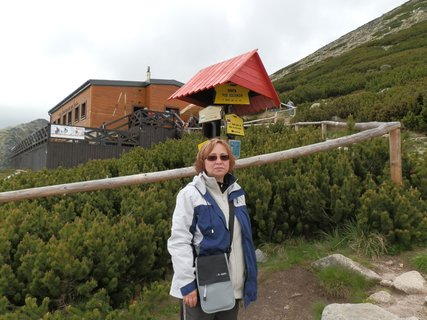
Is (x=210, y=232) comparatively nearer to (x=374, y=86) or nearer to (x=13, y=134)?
(x=374, y=86)

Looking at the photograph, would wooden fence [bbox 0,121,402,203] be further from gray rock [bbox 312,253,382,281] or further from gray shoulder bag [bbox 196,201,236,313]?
gray shoulder bag [bbox 196,201,236,313]

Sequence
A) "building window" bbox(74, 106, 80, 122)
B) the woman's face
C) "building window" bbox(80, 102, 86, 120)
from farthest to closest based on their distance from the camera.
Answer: "building window" bbox(74, 106, 80, 122), "building window" bbox(80, 102, 86, 120), the woman's face

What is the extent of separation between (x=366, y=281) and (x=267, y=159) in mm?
1891

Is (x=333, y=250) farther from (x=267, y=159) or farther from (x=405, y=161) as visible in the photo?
(x=405, y=161)

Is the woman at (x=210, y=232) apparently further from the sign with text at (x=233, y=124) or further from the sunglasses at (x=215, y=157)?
the sign with text at (x=233, y=124)

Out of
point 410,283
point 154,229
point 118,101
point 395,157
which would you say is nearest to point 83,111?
point 118,101

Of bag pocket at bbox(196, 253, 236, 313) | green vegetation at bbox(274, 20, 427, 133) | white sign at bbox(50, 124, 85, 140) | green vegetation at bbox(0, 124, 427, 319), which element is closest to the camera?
bag pocket at bbox(196, 253, 236, 313)

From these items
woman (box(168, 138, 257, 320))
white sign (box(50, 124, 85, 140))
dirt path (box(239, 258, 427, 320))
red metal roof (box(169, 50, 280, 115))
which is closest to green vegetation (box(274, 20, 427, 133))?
dirt path (box(239, 258, 427, 320))

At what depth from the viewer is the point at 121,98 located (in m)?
24.0

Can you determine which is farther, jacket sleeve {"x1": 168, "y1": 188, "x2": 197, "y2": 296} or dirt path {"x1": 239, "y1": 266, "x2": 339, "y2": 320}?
dirt path {"x1": 239, "y1": 266, "x2": 339, "y2": 320}

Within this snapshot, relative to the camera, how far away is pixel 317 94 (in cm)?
2589

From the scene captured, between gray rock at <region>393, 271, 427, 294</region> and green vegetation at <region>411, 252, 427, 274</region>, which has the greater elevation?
green vegetation at <region>411, 252, 427, 274</region>

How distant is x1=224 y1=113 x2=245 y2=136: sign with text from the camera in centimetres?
450

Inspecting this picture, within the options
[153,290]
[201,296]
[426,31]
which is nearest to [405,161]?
[153,290]
